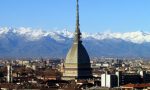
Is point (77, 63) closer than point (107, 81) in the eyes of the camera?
No

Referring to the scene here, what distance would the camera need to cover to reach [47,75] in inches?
5433

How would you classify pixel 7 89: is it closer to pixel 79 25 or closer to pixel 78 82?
pixel 78 82

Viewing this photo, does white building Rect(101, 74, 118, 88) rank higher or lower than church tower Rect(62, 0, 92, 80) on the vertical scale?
lower

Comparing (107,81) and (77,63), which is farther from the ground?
(77,63)

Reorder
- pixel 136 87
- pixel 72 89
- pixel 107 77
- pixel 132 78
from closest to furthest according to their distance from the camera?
pixel 72 89 < pixel 136 87 < pixel 107 77 < pixel 132 78

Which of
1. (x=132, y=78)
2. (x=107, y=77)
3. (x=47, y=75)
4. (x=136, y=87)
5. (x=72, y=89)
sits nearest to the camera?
(x=72, y=89)

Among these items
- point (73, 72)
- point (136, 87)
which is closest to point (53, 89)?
point (136, 87)

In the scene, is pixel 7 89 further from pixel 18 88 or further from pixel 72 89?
pixel 72 89

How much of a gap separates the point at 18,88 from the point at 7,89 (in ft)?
5.36

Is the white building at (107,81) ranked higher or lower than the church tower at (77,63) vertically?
lower

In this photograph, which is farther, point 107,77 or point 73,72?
point 73,72

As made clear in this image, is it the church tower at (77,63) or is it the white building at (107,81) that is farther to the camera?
the church tower at (77,63)

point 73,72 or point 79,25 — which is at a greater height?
point 79,25

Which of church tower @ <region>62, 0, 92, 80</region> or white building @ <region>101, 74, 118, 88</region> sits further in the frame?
church tower @ <region>62, 0, 92, 80</region>
